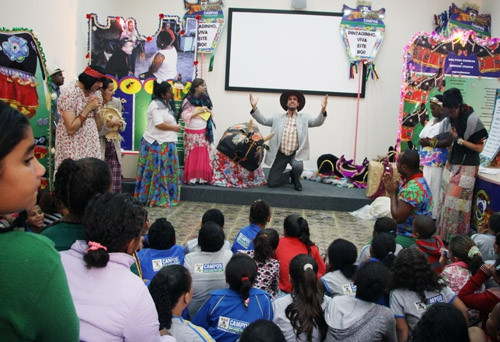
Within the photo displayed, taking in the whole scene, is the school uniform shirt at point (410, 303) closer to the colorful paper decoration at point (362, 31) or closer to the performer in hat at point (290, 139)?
the performer in hat at point (290, 139)

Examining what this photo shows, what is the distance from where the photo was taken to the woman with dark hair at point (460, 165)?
4.11 m

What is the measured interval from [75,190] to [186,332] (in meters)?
0.64

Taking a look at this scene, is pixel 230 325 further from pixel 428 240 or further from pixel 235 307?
pixel 428 240

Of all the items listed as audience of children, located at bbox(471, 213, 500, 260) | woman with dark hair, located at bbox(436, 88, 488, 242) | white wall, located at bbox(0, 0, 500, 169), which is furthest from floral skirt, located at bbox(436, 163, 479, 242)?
white wall, located at bbox(0, 0, 500, 169)

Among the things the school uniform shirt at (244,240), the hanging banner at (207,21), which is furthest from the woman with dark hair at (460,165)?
the hanging banner at (207,21)

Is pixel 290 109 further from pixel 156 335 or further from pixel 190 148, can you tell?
pixel 156 335

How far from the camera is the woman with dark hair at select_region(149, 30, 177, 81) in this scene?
6.58 meters

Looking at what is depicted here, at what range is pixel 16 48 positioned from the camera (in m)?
4.11

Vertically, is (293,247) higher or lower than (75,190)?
lower

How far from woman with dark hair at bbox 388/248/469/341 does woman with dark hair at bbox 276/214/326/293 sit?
24.2 inches

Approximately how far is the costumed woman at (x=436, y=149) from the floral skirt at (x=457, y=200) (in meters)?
0.34

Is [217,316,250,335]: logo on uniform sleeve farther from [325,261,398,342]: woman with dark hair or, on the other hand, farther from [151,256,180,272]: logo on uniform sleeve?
[151,256,180,272]: logo on uniform sleeve

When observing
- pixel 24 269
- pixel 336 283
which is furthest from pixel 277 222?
pixel 24 269

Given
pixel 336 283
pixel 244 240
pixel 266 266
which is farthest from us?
pixel 244 240
